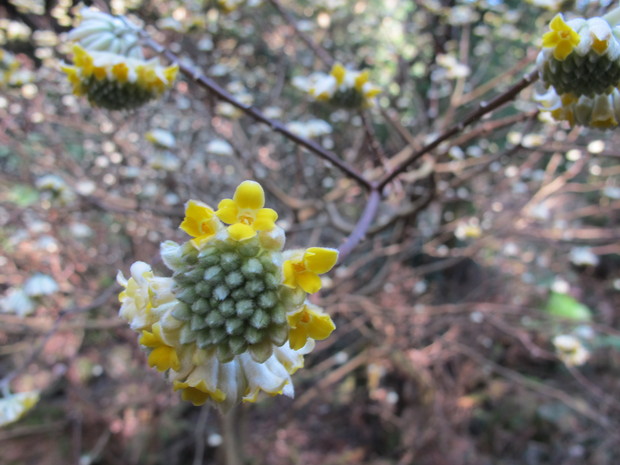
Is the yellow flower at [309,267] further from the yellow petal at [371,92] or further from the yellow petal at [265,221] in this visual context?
the yellow petal at [371,92]

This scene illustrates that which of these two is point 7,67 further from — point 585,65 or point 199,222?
point 585,65

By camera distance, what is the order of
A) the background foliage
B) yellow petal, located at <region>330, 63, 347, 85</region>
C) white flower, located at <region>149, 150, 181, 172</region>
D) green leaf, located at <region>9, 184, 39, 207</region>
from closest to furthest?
yellow petal, located at <region>330, 63, 347, 85</region> < white flower, located at <region>149, 150, 181, 172</region> < the background foliage < green leaf, located at <region>9, 184, 39, 207</region>

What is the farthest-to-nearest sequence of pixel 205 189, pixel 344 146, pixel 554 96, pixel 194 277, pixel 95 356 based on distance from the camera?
pixel 95 356, pixel 344 146, pixel 205 189, pixel 554 96, pixel 194 277

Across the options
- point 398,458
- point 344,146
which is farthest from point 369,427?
point 344,146

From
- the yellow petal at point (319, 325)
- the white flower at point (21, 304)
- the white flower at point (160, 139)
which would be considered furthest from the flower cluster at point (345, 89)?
the white flower at point (21, 304)

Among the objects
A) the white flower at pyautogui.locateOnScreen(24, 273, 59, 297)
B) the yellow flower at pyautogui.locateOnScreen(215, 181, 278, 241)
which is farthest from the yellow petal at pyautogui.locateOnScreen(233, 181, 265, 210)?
the white flower at pyautogui.locateOnScreen(24, 273, 59, 297)

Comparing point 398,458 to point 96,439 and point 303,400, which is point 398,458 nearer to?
point 303,400

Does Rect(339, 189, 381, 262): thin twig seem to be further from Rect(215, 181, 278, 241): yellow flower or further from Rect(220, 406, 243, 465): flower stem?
Rect(220, 406, 243, 465): flower stem
